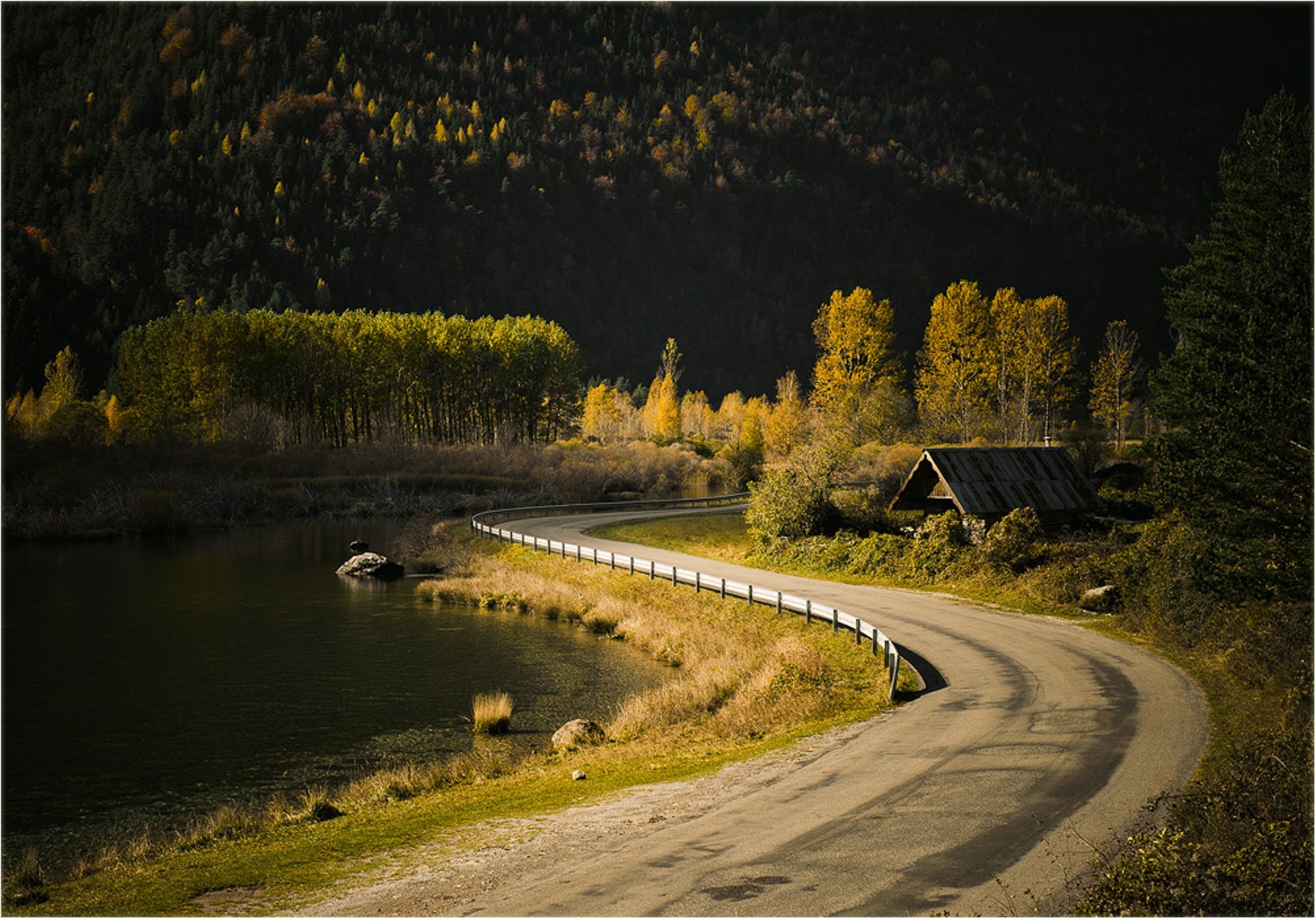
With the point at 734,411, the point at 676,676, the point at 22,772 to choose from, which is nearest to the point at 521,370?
the point at 734,411

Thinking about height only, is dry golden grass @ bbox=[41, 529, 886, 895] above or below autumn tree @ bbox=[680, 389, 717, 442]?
below

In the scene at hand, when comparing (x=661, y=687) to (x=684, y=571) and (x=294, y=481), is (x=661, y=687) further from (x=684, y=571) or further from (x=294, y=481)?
(x=294, y=481)

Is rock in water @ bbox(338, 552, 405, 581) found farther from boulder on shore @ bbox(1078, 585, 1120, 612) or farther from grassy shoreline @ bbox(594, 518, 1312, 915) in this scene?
boulder on shore @ bbox(1078, 585, 1120, 612)

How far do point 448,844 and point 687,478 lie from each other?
85.0m

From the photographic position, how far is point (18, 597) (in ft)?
147

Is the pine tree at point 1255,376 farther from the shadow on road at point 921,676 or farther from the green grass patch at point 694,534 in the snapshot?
the green grass patch at point 694,534

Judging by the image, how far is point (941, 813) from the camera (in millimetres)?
14469

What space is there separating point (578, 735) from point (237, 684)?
42.3ft

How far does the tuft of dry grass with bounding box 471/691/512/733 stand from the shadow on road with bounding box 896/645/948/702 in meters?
9.77

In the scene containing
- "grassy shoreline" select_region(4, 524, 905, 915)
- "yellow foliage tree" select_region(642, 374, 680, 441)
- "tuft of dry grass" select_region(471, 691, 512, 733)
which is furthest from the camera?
"yellow foliage tree" select_region(642, 374, 680, 441)

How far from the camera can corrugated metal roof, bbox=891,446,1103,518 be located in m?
40.7

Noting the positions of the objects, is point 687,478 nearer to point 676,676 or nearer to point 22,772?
point 676,676

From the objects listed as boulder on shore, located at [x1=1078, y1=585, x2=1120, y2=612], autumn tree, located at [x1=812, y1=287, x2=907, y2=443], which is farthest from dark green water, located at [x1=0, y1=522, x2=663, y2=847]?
autumn tree, located at [x1=812, y1=287, x2=907, y2=443]

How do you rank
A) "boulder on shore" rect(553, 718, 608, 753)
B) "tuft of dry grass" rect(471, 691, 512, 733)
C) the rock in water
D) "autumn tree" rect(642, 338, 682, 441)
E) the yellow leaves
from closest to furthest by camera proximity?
"boulder on shore" rect(553, 718, 608, 753) → "tuft of dry grass" rect(471, 691, 512, 733) → the rock in water → the yellow leaves → "autumn tree" rect(642, 338, 682, 441)
